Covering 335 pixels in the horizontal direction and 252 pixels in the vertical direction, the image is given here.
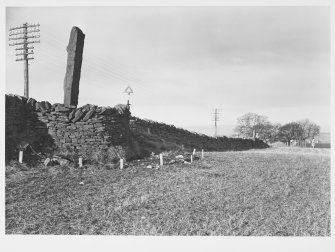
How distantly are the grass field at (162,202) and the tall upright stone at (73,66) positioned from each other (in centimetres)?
198

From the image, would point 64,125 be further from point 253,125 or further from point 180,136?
point 253,125

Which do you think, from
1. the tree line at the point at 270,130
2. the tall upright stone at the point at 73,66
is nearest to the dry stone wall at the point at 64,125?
the tall upright stone at the point at 73,66

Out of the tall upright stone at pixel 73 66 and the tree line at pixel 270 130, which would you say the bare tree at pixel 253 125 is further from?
the tall upright stone at pixel 73 66

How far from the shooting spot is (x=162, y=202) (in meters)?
5.16

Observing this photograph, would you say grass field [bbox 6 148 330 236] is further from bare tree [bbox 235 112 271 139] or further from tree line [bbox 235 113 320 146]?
bare tree [bbox 235 112 271 139]

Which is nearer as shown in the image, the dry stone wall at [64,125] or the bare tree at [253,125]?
the dry stone wall at [64,125]

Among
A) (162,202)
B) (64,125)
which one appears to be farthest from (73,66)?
(162,202)

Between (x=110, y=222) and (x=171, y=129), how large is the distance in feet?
36.2

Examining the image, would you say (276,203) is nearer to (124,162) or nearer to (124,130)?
(124,162)

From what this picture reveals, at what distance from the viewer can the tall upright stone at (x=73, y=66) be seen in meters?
7.82

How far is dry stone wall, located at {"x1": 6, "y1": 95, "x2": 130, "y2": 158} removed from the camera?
292 inches

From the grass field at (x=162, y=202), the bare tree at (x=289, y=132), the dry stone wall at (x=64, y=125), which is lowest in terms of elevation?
the grass field at (x=162, y=202)

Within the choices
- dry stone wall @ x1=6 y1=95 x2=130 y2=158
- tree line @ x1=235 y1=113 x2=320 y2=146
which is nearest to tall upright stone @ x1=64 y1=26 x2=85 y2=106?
dry stone wall @ x1=6 y1=95 x2=130 y2=158

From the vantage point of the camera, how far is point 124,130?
8.12m
